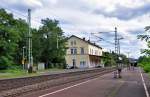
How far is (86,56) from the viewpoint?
13612 centimetres

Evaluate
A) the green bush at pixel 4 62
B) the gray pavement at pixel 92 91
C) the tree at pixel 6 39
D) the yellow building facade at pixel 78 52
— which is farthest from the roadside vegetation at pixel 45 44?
the gray pavement at pixel 92 91

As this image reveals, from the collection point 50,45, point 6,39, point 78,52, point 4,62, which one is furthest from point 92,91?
point 78,52

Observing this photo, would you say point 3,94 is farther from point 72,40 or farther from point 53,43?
point 72,40

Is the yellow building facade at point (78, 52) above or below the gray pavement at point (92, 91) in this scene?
above

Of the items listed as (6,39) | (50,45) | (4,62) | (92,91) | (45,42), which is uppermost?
(45,42)

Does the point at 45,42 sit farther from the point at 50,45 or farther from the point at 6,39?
the point at 6,39

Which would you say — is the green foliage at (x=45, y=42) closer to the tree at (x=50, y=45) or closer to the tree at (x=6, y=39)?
the tree at (x=50, y=45)

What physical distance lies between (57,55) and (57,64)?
12.9ft

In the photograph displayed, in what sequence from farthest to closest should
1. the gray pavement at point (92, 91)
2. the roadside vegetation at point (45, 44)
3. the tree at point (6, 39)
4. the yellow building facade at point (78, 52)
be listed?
1. the yellow building facade at point (78, 52)
2. the roadside vegetation at point (45, 44)
3. the tree at point (6, 39)
4. the gray pavement at point (92, 91)

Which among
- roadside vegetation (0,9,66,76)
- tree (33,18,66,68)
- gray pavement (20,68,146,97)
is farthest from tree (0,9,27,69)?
gray pavement (20,68,146,97)

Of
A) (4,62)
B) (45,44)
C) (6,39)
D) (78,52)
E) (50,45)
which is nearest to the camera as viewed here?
(4,62)

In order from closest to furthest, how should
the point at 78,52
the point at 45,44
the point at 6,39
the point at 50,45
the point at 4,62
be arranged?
1. the point at 4,62
2. the point at 6,39
3. the point at 50,45
4. the point at 45,44
5. the point at 78,52

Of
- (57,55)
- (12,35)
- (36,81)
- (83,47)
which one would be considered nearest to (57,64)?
(57,55)

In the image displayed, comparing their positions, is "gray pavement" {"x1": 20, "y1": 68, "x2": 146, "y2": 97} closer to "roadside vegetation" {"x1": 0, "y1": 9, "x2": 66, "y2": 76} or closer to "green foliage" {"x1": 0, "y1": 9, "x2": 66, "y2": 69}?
"green foliage" {"x1": 0, "y1": 9, "x2": 66, "y2": 69}
